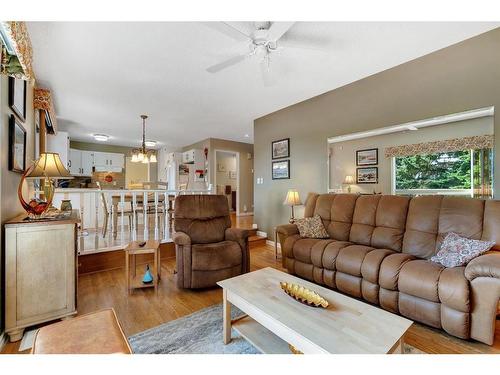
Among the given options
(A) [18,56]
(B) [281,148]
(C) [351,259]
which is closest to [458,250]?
(C) [351,259]

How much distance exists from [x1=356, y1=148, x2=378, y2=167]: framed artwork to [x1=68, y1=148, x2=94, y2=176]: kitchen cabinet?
7.10 metres

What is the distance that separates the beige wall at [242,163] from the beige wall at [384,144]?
12.4ft

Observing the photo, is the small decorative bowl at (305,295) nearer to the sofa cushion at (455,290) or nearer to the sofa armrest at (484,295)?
the sofa cushion at (455,290)

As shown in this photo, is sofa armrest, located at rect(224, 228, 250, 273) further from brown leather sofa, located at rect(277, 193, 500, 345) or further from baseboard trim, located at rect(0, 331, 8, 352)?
baseboard trim, located at rect(0, 331, 8, 352)

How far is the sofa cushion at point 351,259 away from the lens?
2.19 meters

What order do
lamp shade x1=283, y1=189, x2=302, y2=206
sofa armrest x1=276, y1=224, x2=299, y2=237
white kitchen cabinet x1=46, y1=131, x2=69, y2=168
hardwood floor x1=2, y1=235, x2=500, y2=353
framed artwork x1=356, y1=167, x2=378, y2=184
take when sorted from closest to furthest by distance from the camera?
hardwood floor x1=2, y1=235, x2=500, y2=353 → sofa armrest x1=276, y1=224, x2=299, y2=237 → framed artwork x1=356, y1=167, x2=378, y2=184 → lamp shade x1=283, y1=189, x2=302, y2=206 → white kitchen cabinet x1=46, y1=131, x2=69, y2=168

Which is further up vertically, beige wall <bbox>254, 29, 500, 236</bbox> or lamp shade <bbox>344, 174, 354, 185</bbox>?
beige wall <bbox>254, 29, 500, 236</bbox>

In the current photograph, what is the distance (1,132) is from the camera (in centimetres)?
173

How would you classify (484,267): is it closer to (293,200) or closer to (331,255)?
(331,255)

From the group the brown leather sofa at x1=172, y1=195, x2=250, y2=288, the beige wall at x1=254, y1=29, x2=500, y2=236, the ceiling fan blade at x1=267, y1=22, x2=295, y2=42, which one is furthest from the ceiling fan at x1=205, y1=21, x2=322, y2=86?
the brown leather sofa at x1=172, y1=195, x2=250, y2=288

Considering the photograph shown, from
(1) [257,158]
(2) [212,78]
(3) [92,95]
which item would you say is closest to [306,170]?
Result: (1) [257,158]

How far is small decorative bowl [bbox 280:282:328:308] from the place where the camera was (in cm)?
138

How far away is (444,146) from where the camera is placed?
2.54m
